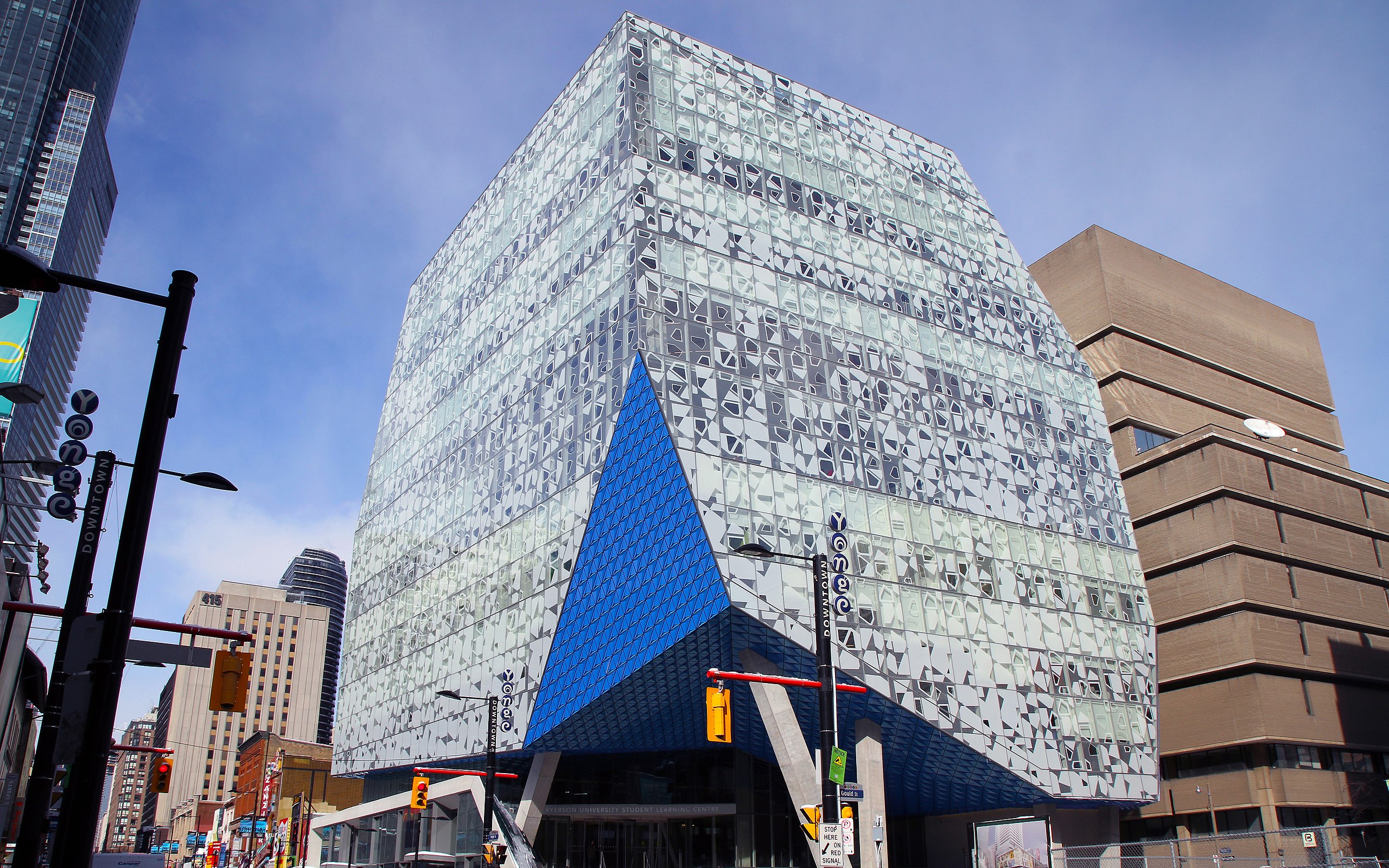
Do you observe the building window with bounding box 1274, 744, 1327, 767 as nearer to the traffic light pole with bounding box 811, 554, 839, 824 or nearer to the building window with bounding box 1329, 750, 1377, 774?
the building window with bounding box 1329, 750, 1377, 774

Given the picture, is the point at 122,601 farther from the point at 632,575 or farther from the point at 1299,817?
the point at 1299,817

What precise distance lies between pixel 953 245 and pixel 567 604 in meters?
31.9

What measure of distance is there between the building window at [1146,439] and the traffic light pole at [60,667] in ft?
220

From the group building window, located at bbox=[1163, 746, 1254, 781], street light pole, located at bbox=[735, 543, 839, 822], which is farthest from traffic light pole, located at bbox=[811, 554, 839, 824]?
building window, located at bbox=[1163, 746, 1254, 781]

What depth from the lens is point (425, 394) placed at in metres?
77.1

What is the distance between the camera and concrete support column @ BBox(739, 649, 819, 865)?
4022 cm

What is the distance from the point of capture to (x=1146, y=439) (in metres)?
73.1

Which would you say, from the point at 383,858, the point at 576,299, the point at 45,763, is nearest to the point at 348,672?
the point at 383,858

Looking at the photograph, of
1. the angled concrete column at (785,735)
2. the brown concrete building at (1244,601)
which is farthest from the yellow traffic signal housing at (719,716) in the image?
the brown concrete building at (1244,601)

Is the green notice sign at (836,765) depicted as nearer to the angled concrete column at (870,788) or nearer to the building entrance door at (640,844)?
the angled concrete column at (870,788)

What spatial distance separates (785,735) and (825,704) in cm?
2092

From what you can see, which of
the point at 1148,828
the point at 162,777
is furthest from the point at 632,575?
the point at 1148,828

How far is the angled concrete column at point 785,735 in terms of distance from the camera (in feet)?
132

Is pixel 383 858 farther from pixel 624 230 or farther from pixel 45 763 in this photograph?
pixel 45 763
